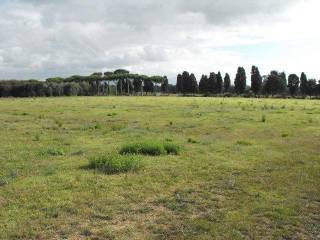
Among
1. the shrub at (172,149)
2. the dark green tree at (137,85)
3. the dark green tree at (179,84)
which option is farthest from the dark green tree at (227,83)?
the shrub at (172,149)

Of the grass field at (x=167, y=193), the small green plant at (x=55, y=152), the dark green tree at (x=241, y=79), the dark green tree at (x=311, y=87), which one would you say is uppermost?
the dark green tree at (x=241, y=79)

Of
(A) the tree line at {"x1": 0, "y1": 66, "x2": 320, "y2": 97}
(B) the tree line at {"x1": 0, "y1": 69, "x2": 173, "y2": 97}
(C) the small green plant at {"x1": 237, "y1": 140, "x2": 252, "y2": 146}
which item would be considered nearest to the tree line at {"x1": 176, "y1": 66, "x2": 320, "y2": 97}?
(A) the tree line at {"x1": 0, "y1": 66, "x2": 320, "y2": 97}

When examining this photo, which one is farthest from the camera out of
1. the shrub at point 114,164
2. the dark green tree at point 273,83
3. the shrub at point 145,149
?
the dark green tree at point 273,83

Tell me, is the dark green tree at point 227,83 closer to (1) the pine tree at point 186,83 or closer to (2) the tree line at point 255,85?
(2) the tree line at point 255,85

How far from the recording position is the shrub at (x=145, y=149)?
1712cm

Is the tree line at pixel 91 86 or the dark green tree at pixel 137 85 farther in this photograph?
the dark green tree at pixel 137 85

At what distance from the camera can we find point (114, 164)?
14.0 metres

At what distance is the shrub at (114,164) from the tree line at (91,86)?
408 ft

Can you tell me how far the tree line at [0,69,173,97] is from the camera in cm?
13800

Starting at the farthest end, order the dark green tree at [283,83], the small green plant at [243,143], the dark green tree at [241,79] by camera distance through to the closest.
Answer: the dark green tree at [241,79], the dark green tree at [283,83], the small green plant at [243,143]

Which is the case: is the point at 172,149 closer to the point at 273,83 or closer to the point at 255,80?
the point at 273,83

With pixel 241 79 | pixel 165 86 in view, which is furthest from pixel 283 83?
pixel 165 86

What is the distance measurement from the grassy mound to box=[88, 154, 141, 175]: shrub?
2.02 m

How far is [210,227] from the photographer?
8.96m
